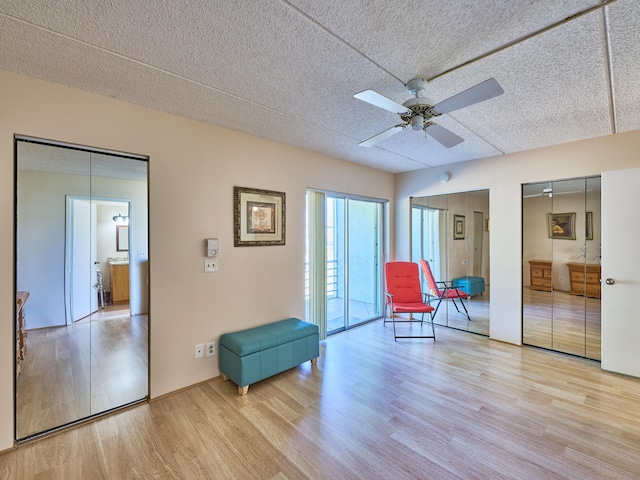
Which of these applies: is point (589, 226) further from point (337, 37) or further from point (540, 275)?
point (337, 37)

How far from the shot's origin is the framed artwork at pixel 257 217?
2965mm

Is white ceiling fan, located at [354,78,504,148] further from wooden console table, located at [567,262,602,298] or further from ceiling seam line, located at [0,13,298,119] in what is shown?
wooden console table, located at [567,262,602,298]

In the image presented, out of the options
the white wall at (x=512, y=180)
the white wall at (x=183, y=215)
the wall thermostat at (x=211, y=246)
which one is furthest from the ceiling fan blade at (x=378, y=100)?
the white wall at (x=512, y=180)

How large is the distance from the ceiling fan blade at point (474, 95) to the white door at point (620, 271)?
2.41 metres

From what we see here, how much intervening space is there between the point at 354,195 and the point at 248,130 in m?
1.97

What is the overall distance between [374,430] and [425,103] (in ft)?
7.86

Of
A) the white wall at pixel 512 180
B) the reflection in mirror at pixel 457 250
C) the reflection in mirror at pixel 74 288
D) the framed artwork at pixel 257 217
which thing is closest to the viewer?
the reflection in mirror at pixel 74 288

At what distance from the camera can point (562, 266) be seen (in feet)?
11.3

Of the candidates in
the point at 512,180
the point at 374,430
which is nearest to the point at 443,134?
the point at 512,180

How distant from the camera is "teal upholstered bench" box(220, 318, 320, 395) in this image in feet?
8.38

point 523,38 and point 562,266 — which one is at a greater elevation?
point 523,38

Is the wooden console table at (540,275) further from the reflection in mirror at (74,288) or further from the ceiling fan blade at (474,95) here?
the reflection in mirror at (74,288)

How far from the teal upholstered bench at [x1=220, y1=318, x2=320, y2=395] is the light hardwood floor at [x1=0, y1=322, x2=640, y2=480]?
147 millimetres

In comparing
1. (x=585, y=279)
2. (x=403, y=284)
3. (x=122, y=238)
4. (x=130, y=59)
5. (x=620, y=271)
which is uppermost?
(x=130, y=59)
